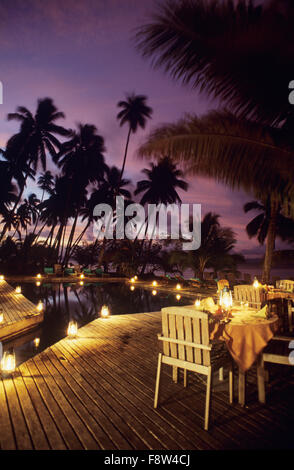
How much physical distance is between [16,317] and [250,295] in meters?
6.35

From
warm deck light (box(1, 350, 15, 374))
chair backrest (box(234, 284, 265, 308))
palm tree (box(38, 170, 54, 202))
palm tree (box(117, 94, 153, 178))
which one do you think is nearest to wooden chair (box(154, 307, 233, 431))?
warm deck light (box(1, 350, 15, 374))

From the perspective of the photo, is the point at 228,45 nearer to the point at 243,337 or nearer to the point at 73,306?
the point at 243,337

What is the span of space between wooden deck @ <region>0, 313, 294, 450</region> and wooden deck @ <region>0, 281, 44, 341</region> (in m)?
2.63

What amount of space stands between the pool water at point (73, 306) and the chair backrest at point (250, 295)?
15.5 ft

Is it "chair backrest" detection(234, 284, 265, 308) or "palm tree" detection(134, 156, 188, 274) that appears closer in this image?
"chair backrest" detection(234, 284, 265, 308)

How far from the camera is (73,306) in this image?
1089 cm

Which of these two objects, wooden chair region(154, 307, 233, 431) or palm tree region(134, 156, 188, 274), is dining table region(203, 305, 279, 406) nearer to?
wooden chair region(154, 307, 233, 431)

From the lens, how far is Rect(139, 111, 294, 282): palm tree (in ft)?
9.60

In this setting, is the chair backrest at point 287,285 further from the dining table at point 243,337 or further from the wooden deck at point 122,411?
the dining table at point 243,337

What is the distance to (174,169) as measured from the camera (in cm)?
2631

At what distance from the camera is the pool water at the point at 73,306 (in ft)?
21.1

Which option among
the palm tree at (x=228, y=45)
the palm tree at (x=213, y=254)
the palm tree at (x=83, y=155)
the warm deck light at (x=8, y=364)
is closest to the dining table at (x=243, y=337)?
the palm tree at (x=228, y=45)

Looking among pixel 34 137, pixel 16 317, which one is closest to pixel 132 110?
pixel 34 137
